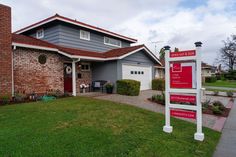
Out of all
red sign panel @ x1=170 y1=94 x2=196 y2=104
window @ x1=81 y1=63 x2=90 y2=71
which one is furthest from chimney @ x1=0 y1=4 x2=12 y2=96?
red sign panel @ x1=170 y1=94 x2=196 y2=104

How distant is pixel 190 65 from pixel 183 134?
77.7 inches

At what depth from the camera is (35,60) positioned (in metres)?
10.8

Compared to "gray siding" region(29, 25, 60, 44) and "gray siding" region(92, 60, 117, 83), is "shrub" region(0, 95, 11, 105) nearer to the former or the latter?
"gray siding" region(29, 25, 60, 44)

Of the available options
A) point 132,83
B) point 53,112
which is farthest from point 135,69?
point 53,112

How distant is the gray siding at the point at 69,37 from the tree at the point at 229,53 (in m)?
48.4

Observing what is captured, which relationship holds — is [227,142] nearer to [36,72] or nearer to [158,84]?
[36,72]

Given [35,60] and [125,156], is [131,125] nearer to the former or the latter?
[125,156]

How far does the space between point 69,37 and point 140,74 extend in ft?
23.1

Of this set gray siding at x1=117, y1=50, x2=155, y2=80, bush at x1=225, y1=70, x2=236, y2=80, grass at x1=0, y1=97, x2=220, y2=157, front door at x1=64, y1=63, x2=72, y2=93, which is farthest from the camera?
bush at x1=225, y1=70, x2=236, y2=80

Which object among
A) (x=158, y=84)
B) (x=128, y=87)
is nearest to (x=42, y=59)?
(x=128, y=87)

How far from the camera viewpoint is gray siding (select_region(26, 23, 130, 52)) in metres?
13.7

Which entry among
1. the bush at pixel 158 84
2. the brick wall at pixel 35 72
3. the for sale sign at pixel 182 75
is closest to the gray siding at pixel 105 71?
the brick wall at pixel 35 72

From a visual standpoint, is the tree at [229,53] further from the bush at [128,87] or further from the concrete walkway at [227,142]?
the concrete walkway at [227,142]

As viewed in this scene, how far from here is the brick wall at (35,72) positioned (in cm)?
1010
